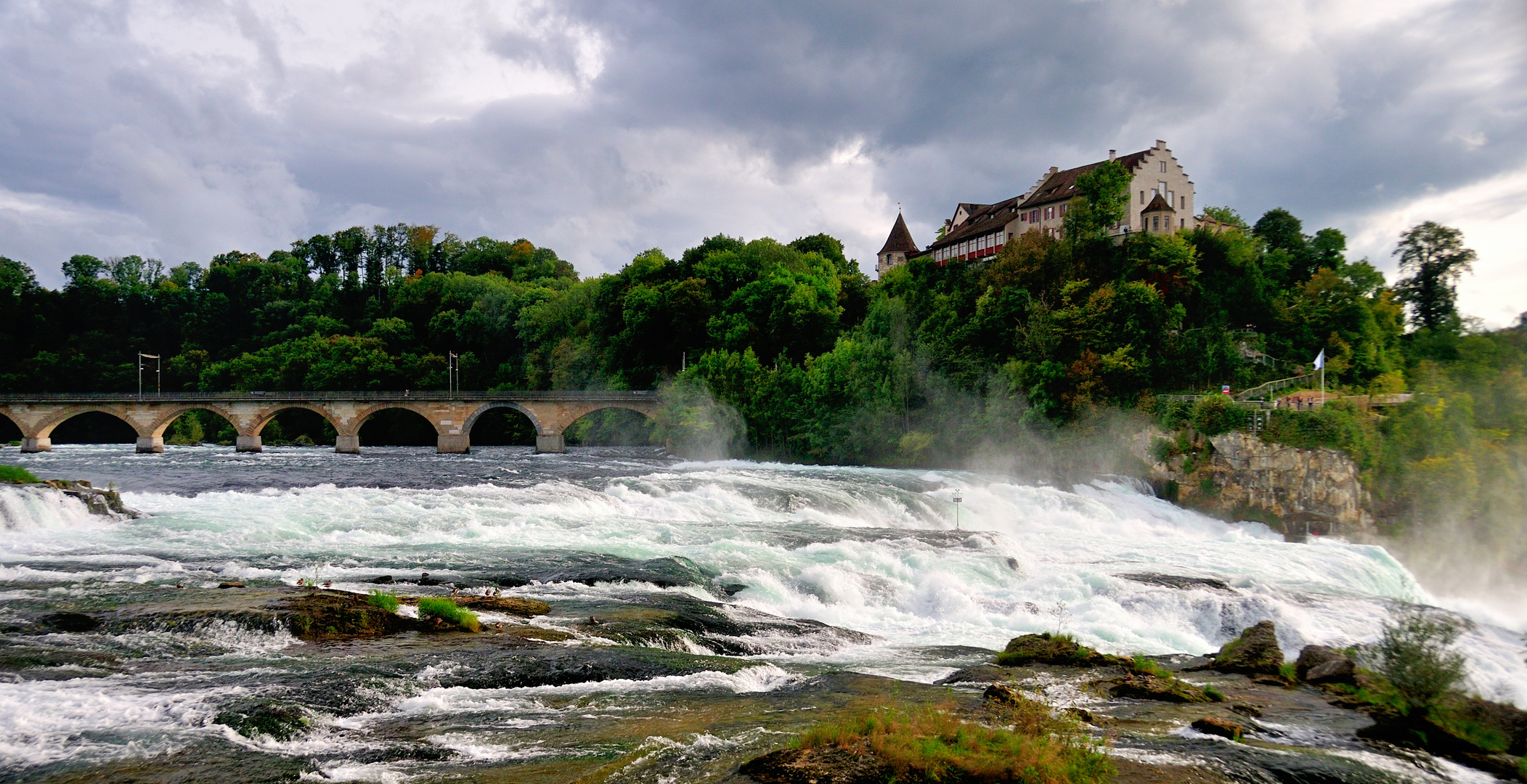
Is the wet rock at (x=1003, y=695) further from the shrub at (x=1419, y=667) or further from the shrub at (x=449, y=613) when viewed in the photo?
the shrub at (x=449, y=613)

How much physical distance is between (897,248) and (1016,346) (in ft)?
133

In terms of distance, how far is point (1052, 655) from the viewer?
12766mm

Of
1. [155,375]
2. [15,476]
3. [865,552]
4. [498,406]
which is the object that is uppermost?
[155,375]

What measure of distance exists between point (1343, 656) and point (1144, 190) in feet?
174

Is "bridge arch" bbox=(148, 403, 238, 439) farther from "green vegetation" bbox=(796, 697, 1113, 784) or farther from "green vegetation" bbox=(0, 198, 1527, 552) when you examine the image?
"green vegetation" bbox=(796, 697, 1113, 784)

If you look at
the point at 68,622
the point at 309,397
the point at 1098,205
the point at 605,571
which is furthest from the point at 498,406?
the point at 68,622

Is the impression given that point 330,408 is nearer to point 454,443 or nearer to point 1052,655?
point 454,443

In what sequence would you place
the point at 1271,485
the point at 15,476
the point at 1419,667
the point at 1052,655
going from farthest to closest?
the point at 1271,485 < the point at 15,476 < the point at 1052,655 < the point at 1419,667

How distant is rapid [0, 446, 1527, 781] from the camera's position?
8.41 metres

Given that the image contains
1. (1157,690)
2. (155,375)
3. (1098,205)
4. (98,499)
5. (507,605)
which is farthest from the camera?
(155,375)

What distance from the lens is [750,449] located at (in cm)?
5638

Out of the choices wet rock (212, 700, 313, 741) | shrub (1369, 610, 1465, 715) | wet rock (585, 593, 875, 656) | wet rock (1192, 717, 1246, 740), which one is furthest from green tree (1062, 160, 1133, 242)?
wet rock (212, 700, 313, 741)

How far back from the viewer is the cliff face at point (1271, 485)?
3597cm

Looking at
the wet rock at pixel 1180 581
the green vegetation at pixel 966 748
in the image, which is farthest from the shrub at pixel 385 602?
the wet rock at pixel 1180 581
